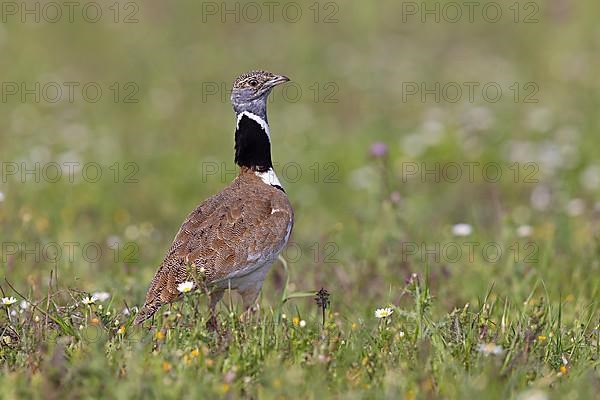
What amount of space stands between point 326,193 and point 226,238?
4.82 metres

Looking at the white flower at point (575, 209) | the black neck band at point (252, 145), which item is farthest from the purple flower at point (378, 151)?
the white flower at point (575, 209)

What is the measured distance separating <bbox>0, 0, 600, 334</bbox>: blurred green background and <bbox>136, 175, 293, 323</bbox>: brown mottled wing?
63cm

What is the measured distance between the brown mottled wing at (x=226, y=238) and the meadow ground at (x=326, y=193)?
0.23 metres

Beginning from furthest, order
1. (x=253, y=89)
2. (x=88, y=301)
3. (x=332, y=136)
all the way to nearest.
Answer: (x=332, y=136) < (x=253, y=89) < (x=88, y=301)

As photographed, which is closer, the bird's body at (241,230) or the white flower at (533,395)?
the white flower at (533,395)

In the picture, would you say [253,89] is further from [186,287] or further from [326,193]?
[326,193]

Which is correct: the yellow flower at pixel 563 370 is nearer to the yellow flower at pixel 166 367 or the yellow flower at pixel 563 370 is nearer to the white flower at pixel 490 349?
the white flower at pixel 490 349

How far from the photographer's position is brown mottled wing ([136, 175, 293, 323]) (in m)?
5.25

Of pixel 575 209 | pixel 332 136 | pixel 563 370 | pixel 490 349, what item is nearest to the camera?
pixel 490 349

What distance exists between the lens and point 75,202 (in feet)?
29.5

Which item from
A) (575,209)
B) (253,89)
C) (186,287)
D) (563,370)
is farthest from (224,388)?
(575,209)

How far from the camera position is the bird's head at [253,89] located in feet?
19.4

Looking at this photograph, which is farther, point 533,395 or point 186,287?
point 186,287

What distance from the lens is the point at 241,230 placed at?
18.0 ft
